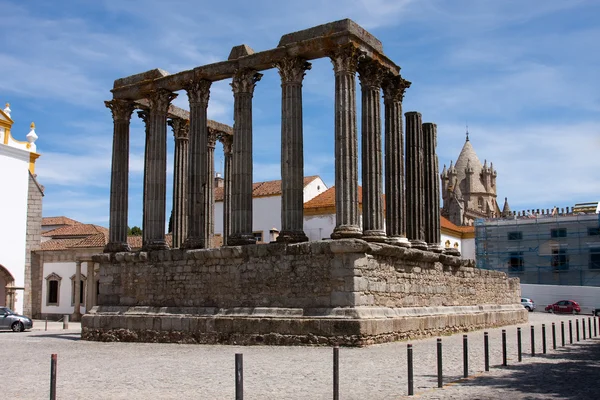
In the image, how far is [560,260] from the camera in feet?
169

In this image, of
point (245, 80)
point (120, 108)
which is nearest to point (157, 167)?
point (120, 108)

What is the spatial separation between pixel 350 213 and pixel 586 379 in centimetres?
826

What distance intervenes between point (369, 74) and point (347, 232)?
4.94m

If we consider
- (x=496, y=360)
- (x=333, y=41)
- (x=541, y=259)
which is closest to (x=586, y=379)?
(x=496, y=360)

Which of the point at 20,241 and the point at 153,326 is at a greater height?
the point at 20,241

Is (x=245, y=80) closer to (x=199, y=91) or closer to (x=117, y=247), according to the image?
(x=199, y=91)

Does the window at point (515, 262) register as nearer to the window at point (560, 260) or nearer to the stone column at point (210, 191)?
the window at point (560, 260)

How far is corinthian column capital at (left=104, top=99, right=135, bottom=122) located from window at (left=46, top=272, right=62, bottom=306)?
2070 cm

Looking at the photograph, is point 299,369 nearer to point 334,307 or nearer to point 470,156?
point 334,307

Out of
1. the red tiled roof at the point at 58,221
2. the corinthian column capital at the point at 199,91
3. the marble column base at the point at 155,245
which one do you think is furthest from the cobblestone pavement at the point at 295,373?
the red tiled roof at the point at 58,221

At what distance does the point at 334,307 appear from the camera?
1775cm

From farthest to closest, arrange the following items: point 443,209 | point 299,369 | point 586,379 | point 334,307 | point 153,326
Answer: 1. point 443,209
2. point 153,326
3. point 334,307
4. point 299,369
5. point 586,379

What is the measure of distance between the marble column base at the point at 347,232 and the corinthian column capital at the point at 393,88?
18.4 feet

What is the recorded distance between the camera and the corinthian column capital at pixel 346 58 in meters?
19.0
